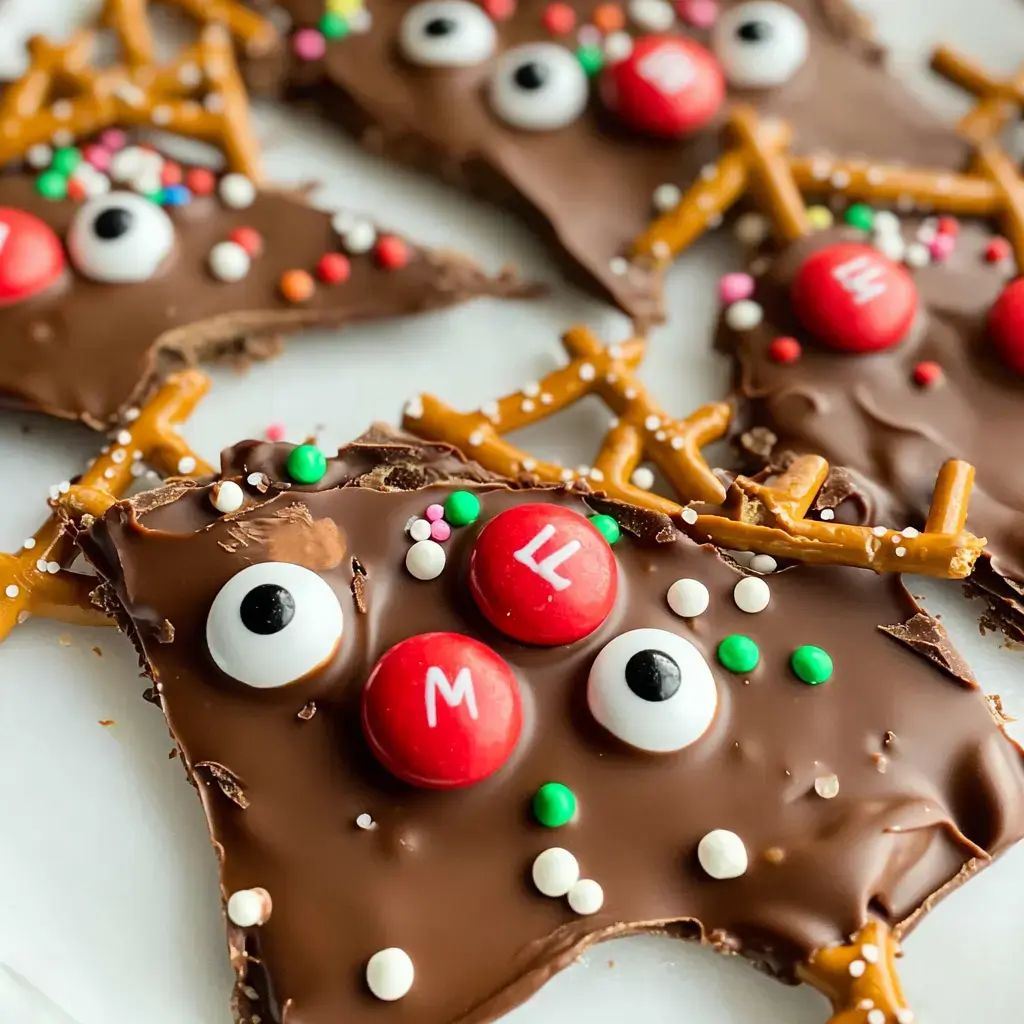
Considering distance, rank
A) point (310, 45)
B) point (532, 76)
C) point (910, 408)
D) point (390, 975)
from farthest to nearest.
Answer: point (310, 45)
point (532, 76)
point (910, 408)
point (390, 975)

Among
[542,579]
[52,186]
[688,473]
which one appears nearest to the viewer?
[542,579]

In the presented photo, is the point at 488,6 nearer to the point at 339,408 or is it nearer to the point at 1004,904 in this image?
the point at 339,408

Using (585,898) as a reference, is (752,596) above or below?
above

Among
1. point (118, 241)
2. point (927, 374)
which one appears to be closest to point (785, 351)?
point (927, 374)

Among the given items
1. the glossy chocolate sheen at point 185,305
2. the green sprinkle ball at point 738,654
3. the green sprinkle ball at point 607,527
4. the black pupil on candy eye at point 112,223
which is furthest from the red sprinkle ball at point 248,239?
the green sprinkle ball at point 738,654

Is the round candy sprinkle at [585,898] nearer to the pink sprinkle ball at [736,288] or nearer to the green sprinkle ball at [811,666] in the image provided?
the green sprinkle ball at [811,666]

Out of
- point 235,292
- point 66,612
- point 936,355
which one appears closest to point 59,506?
point 66,612

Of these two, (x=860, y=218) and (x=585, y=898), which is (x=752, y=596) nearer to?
(x=585, y=898)
